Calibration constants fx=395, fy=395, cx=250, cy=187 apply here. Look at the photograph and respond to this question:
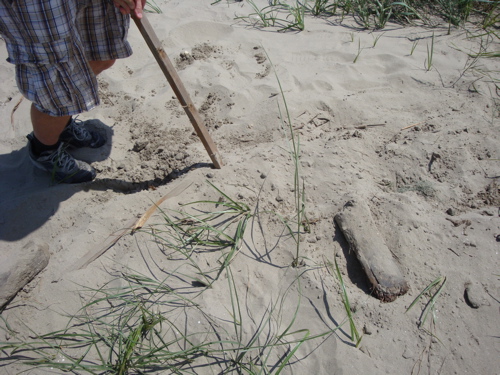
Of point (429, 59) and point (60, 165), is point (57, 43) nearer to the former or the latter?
point (60, 165)

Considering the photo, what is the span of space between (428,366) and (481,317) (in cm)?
33

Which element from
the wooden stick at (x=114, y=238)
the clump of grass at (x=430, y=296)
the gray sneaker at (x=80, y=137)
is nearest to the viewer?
the clump of grass at (x=430, y=296)

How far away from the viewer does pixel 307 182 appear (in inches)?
88.0

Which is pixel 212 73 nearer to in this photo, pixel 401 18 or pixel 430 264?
pixel 401 18

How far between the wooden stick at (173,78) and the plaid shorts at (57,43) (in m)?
0.31

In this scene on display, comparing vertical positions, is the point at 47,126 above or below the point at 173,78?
below

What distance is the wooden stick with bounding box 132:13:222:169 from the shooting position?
2.04 metres

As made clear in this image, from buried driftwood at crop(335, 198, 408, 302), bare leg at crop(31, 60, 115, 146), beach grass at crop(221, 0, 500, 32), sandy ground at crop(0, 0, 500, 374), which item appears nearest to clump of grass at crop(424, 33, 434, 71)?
sandy ground at crop(0, 0, 500, 374)

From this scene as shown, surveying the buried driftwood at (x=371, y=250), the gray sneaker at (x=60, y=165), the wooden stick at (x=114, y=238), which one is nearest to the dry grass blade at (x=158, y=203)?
the wooden stick at (x=114, y=238)

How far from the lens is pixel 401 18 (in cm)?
361

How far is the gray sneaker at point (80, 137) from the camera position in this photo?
260cm

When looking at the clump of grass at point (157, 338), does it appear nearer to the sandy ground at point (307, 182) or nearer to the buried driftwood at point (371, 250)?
the sandy ground at point (307, 182)

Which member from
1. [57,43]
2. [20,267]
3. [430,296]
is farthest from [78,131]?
[430,296]

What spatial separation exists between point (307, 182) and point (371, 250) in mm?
566
